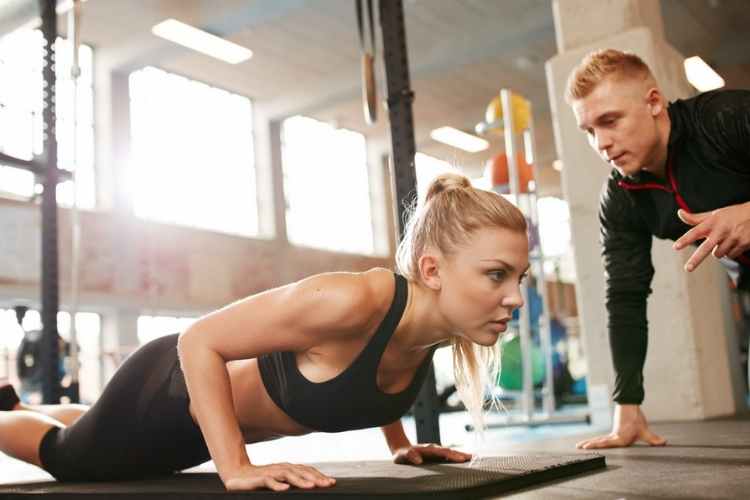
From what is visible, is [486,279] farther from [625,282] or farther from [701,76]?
[701,76]

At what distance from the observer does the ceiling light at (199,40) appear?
327 inches

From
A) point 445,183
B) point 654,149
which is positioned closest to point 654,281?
point 654,149

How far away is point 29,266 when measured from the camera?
8.09 metres

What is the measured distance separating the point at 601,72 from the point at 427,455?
3.40ft

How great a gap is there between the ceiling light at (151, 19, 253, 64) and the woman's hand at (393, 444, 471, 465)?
7.13 meters

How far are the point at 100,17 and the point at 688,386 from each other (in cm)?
706

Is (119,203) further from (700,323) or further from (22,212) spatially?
(700,323)

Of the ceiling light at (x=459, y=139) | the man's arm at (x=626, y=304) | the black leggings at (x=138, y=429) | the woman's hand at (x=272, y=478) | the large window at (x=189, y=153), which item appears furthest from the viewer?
the ceiling light at (x=459, y=139)

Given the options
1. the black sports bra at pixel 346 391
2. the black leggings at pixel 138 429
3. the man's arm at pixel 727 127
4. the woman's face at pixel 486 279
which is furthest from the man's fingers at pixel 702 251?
the black leggings at pixel 138 429

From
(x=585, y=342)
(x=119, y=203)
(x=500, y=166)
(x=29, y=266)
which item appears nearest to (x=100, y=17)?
(x=119, y=203)

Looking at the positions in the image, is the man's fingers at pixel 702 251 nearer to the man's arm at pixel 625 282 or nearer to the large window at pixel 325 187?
the man's arm at pixel 625 282

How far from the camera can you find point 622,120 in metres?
1.96

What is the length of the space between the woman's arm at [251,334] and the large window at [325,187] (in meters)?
9.88

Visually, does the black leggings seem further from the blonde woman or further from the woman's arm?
the woman's arm
